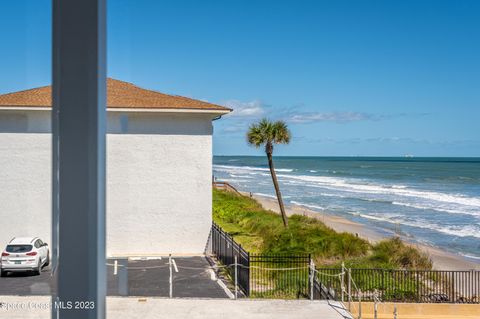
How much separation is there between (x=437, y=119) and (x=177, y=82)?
3329mm

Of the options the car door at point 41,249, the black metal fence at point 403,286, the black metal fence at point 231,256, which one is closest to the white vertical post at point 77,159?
the car door at point 41,249

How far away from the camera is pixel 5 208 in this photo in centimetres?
88

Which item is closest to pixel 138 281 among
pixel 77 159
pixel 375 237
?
pixel 77 159

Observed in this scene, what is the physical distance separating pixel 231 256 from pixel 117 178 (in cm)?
448

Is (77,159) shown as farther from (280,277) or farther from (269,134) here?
(269,134)

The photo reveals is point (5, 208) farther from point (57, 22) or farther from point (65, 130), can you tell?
point (57, 22)

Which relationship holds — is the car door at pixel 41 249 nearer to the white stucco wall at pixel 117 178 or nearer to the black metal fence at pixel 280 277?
the white stucco wall at pixel 117 178

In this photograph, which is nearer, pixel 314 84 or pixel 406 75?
pixel 314 84

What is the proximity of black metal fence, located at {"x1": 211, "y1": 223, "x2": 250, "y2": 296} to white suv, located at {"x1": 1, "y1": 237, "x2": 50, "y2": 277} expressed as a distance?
141 inches

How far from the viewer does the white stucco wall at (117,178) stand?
2.74ft

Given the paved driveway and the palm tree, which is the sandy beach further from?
the paved driveway

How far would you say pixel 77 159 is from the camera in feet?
2.62

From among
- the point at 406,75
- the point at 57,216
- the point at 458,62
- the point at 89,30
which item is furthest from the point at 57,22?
the point at 406,75

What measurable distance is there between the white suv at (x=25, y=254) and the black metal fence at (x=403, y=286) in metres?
3.92
